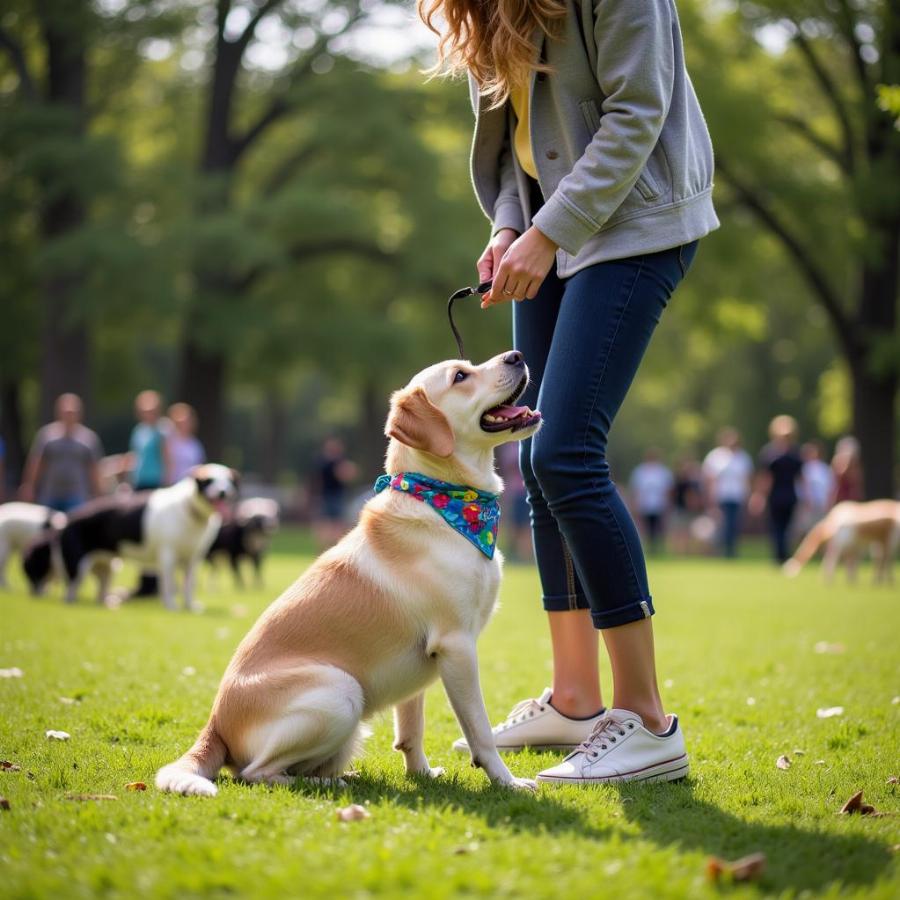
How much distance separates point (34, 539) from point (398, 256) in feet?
50.3

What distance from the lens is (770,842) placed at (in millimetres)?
2896

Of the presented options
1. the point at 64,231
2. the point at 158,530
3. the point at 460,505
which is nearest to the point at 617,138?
the point at 460,505

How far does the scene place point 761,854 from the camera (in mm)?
2701

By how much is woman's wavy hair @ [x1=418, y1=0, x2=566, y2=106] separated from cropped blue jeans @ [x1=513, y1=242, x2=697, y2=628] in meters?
0.76

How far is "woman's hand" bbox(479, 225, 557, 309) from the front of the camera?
3604 mm

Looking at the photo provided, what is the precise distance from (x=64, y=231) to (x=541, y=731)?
2358 cm

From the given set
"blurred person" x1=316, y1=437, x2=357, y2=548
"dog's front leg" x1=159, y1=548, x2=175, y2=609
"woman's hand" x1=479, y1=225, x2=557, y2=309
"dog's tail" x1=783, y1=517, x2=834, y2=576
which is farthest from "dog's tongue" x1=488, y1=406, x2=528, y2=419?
"blurred person" x1=316, y1=437, x2=357, y2=548

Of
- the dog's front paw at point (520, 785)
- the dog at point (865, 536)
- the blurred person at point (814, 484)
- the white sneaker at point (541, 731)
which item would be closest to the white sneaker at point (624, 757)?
the dog's front paw at point (520, 785)

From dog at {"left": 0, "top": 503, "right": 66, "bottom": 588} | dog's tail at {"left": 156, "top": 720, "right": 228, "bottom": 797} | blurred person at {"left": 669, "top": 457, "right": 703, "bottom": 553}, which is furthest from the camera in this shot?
blurred person at {"left": 669, "top": 457, "right": 703, "bottom": 553}

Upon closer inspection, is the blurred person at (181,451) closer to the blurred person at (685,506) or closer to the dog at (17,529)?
the dog at (17,529)

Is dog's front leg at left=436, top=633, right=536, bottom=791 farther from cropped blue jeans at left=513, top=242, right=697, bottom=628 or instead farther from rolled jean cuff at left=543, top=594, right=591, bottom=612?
rolled jean cuff at left=543, top=594, right=591, bottom=612

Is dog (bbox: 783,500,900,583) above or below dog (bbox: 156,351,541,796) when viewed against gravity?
below

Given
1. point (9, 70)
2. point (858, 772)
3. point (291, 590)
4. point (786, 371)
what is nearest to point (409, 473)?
point (291, 590)

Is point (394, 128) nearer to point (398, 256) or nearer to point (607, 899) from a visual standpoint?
point (398, 256)
